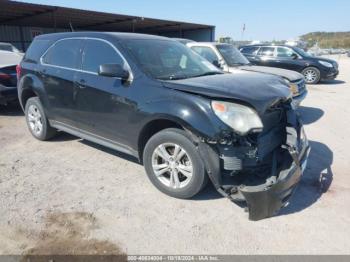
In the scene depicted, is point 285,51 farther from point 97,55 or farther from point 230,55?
point 97,55

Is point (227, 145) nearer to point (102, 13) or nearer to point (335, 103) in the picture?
point (335, 103)

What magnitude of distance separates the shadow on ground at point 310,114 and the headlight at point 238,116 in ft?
14.4

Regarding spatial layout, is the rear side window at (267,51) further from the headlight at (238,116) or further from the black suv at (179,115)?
the headlight at (238,116)

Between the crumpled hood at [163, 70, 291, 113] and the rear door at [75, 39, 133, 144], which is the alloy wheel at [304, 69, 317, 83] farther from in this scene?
the rear door at [75, 39, 133, 144]

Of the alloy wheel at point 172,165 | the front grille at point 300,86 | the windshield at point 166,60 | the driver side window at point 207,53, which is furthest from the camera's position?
the driver side window at point 207,53

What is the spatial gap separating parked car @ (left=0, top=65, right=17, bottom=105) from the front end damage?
5.94m

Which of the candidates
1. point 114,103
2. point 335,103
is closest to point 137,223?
point 114,103

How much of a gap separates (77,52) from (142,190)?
2313 millimetres

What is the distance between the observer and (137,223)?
326 centimetres

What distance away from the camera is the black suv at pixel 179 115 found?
3.21 metres

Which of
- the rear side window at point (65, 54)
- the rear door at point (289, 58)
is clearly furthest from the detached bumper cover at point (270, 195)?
the rear door at point (289, 58)

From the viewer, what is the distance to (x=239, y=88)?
11.5 ft

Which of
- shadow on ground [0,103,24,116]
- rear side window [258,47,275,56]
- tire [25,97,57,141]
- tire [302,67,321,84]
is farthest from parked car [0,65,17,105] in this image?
tire [302,67,321,84]

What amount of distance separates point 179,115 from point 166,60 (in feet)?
4.10
